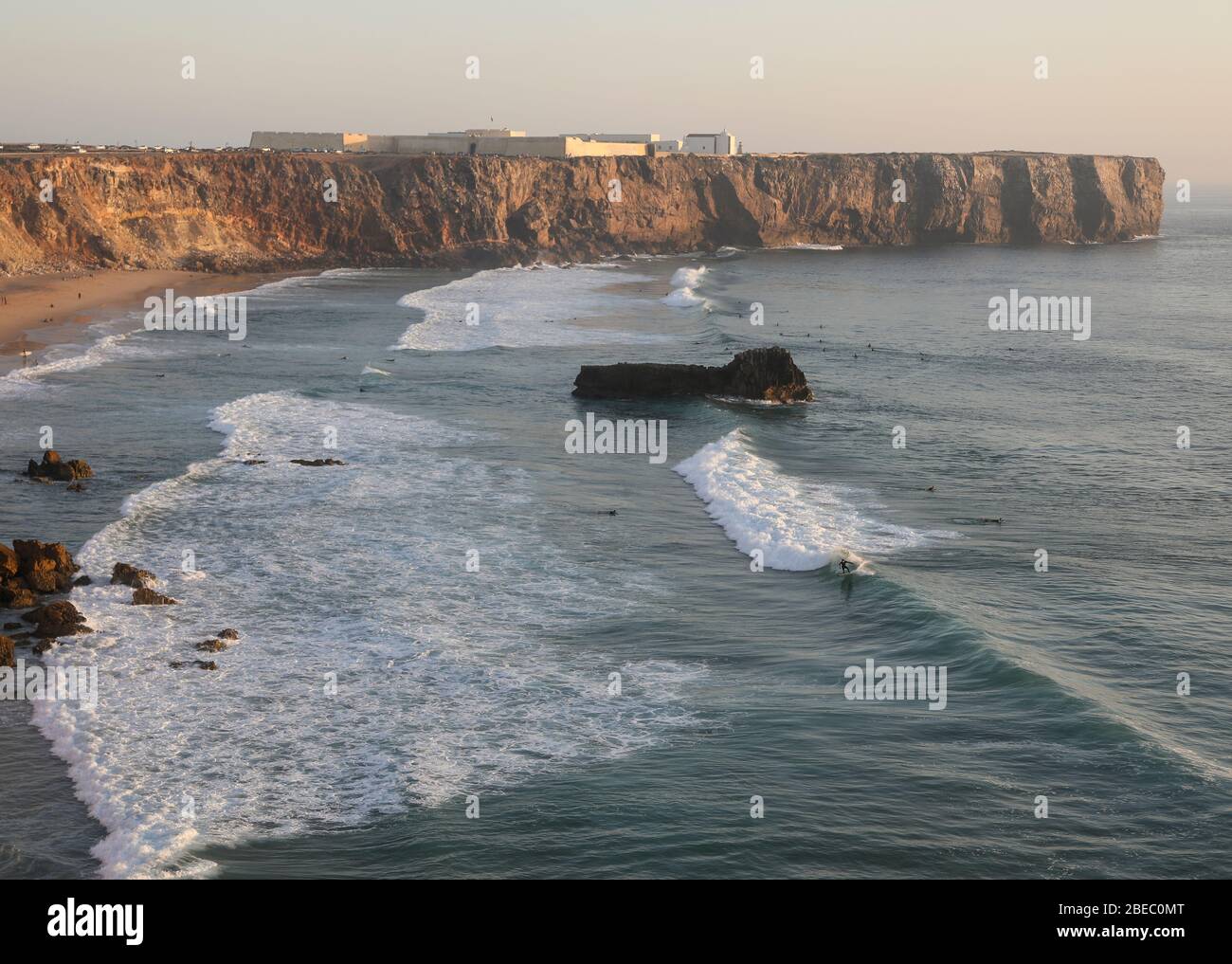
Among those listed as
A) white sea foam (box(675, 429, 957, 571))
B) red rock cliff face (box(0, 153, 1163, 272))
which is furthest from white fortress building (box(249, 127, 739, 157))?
white sea foam (box(675, 429, 957, 571))

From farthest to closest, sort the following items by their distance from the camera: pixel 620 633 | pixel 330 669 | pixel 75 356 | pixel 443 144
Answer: pixel 443 144, pixel 75 356, pixel 620 633, pixel 330 669

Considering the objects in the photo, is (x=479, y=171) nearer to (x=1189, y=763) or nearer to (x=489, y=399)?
(x=489, y=399)

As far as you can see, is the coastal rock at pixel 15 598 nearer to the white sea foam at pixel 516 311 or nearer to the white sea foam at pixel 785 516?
the white sea foam at pixel 785 516

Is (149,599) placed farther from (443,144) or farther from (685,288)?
(443,144)

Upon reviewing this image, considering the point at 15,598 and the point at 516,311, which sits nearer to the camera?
the point at 15,598

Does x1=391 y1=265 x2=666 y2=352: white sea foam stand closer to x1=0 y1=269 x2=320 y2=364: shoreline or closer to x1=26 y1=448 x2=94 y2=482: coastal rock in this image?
x1=0 y1=269 x2=320 y2=364: shoreline

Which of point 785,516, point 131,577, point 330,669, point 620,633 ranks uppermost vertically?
point 785,516

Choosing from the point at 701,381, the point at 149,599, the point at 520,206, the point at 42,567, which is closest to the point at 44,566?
the point at 42,567
